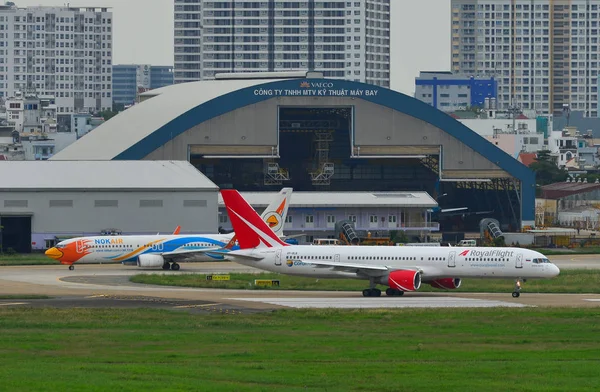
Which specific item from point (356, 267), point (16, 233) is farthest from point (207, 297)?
point (16, 233)

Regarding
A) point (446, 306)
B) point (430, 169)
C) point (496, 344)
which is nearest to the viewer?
point (496, 344)

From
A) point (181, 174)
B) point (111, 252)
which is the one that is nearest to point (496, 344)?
point (111, 252)

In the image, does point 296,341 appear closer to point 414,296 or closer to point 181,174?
point 414,296

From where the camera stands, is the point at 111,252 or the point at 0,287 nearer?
the point at 0,287

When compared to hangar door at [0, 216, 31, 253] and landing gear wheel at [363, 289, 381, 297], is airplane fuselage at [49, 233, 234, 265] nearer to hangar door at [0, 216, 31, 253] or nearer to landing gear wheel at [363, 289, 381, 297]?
hangar door at [0, 216, 31, 253]

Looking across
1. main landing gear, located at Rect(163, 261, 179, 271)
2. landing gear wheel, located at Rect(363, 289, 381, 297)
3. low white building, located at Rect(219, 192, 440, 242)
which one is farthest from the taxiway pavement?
low white building, located at Rect(219, 192, 440, 242)

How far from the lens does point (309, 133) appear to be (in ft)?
449

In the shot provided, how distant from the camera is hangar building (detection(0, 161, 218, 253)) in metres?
108

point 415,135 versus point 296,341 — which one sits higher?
point 415,135

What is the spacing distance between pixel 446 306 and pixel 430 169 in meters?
73.4

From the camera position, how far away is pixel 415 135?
126 metres

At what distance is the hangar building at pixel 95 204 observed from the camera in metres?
108

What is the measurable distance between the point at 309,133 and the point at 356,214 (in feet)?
57.1

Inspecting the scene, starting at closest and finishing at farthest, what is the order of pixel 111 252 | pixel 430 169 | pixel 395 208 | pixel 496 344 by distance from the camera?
pixel 496 344
pixel 111 252
pixel 395 208
pixel 430 169
